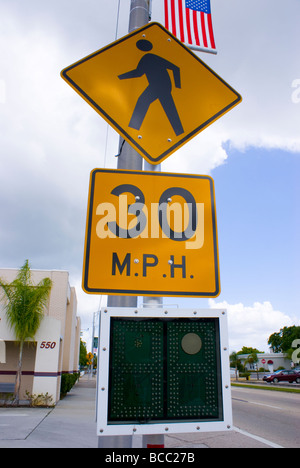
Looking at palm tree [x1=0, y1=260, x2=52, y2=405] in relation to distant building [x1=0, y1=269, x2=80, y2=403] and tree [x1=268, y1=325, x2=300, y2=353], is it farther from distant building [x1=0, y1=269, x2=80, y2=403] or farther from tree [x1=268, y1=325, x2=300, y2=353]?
Result: tree [x1=268, y1=325, x2=300, y2=353]

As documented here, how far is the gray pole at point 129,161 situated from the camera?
179 centimetres

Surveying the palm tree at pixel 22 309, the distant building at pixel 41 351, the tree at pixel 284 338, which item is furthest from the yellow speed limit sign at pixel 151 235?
the tree at pixel 284 338

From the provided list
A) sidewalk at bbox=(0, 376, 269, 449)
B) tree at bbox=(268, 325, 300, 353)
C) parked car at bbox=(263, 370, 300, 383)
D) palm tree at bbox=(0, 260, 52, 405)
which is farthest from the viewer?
tree at bbox=(268, 325, 300, 353)

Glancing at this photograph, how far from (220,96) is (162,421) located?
2.07 meters

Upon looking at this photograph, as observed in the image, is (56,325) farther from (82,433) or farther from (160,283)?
(160,283)

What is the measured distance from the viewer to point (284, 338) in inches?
4072

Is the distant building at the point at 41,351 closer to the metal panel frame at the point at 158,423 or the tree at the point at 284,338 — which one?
the metal panel frame at the point at 158,423

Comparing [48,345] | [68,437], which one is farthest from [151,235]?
[48,345]

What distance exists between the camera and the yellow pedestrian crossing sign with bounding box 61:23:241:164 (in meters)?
2.38

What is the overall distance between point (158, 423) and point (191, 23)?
4.14 m

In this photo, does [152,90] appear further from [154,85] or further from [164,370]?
[164,370]

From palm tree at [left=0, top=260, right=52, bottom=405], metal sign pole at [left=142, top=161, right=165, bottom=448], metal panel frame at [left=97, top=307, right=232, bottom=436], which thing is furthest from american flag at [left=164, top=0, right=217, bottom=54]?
palm tree at [left=0, top=260, right=52, bottom=405]

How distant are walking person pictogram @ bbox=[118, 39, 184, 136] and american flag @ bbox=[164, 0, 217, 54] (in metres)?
1.63
